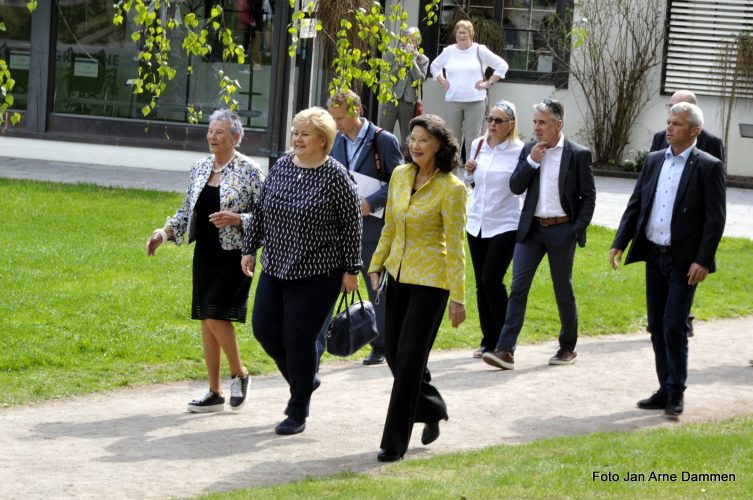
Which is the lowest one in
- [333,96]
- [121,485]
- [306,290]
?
[121,485]

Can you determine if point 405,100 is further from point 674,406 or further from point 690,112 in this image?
point 674,406

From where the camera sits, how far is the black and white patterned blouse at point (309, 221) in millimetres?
6957

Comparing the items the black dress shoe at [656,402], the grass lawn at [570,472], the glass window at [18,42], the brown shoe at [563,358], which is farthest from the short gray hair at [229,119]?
the glass window at [18,42]

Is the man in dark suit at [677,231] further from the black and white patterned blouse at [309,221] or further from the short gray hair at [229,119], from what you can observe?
the short gray hair at [229,119]

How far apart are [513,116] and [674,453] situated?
351 centimetres

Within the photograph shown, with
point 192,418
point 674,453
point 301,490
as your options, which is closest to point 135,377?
point 192,418

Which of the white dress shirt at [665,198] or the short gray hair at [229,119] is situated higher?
the short gray hair at [229,119]

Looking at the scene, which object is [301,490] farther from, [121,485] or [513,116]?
[513,116]

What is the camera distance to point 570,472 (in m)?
6.13

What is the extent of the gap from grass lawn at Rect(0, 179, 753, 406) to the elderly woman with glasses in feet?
3.72

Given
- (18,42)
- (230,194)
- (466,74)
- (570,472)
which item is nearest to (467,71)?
(466,74)

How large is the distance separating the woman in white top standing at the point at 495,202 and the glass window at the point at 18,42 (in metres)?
11.0

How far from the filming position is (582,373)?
9.16 m

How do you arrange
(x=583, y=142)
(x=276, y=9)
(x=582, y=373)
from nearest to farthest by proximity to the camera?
(x=582, y=373) → (x=276, y=9) → (x=583, y=142)
